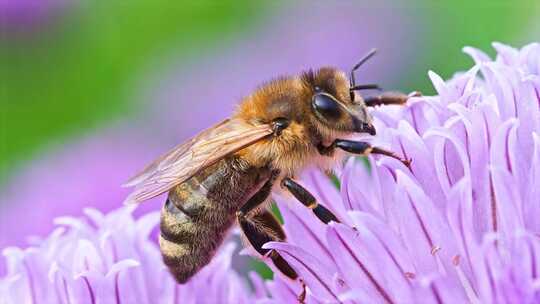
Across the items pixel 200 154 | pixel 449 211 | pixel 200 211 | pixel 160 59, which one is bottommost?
pixel 449 211

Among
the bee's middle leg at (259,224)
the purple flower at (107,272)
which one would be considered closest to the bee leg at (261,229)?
the bee's middle leg at (259,224)

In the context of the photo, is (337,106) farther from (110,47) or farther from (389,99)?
(110,47)

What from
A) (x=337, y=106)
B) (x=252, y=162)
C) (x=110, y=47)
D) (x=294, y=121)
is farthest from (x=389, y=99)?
(x=110, y=47)

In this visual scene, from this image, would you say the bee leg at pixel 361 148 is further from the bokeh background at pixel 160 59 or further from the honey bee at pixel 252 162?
the bokeh background at pixel 160 59

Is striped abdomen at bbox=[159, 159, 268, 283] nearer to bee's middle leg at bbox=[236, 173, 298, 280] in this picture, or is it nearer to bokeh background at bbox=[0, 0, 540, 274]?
bee's middle leg at bbox=[236, 173, 298, 280]

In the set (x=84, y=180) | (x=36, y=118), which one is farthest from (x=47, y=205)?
(x=36, y=118)

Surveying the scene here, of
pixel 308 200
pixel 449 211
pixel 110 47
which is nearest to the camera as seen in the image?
pixel 449 211
